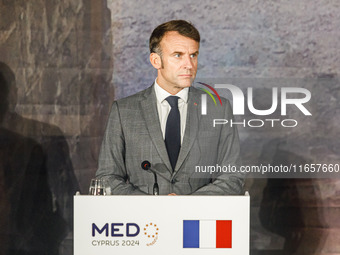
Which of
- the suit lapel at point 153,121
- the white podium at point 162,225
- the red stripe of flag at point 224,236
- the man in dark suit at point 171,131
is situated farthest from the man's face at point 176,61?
the red stripe of flag at point 224,236

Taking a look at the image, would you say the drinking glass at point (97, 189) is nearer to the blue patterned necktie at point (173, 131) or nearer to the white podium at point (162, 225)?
the white podium at point (162, 225)

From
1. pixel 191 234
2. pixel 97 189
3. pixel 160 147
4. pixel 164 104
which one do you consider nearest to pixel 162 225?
pixel 191 234

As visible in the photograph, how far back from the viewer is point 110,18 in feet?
15.5

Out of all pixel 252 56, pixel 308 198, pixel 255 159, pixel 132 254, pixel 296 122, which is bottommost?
pixel 132 254

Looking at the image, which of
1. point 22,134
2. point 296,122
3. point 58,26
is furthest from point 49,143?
point 296,122

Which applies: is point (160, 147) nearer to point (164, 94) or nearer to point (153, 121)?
point (153, 121)

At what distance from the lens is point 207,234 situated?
3133 millimetres

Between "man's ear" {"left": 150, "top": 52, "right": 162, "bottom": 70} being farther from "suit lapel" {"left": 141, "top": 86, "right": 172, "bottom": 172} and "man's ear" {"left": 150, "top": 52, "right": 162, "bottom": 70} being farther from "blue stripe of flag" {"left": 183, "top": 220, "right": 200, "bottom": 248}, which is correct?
"blue stripe of flag" {"left": 183, "top": 220, "right": 200, "bottom": 248}

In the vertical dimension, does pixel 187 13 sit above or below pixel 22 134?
above

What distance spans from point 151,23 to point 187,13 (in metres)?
0.30

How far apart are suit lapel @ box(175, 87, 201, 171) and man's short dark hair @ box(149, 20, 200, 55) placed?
1.39 feet

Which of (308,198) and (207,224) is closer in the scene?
(207,224)

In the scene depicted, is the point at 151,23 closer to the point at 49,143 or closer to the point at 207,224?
the point at 49,143

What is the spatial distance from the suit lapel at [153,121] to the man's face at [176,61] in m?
0.13
